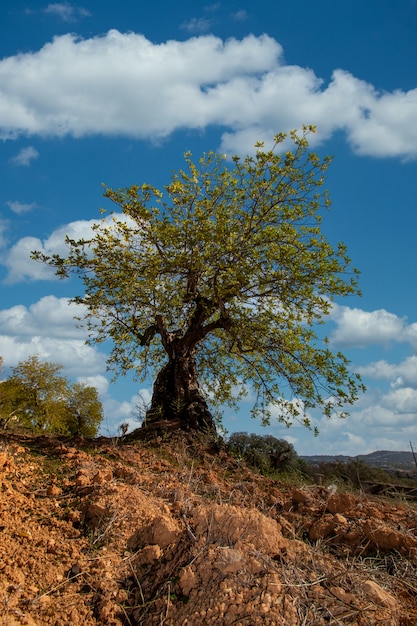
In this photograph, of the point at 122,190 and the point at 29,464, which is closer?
the point at 29,464

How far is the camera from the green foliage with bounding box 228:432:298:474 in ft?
44.4

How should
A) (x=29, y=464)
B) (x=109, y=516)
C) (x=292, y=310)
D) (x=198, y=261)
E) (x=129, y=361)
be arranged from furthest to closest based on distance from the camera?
1. (x=129, y=361)
2. (x=292, y=310)
3. (x=198, y=261)
4. (x=29, y=464)
5. (x=109, y=516)

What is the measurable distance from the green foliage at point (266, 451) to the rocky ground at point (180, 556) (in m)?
6.65

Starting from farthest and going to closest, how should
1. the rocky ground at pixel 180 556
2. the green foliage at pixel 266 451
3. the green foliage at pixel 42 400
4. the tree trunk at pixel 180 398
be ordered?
the green foliage at pixel 42 400, the green foliage at pixel 266 451, the tree trunk at pixel 180 398, the rocky ground at pixel 180 556

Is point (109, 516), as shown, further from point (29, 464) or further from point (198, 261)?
point (198, 261)

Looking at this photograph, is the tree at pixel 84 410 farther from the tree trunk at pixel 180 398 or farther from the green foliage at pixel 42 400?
the tree trunk at pixel 180 398

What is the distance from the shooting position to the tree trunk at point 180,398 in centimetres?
1323

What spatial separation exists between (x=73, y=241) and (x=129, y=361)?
3920 mm

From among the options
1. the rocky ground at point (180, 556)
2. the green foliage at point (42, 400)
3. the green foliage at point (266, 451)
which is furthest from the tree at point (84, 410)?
the rocky ground at point (180, 556)

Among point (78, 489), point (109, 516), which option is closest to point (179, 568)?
point (109, 516)

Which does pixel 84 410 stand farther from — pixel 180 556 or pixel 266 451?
pixel 180 556

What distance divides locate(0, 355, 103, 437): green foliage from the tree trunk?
8059mm

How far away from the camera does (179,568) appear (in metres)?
4.56

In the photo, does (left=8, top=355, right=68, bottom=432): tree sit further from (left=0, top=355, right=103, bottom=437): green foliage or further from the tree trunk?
the tree trunk
